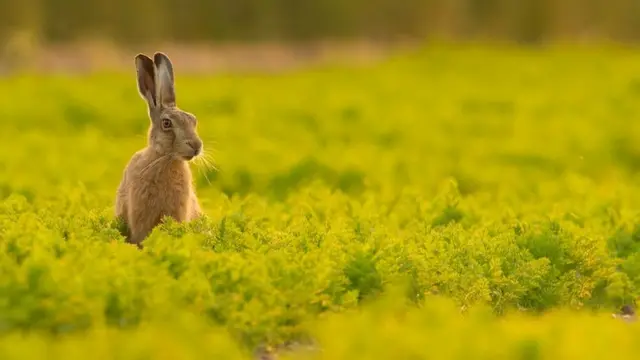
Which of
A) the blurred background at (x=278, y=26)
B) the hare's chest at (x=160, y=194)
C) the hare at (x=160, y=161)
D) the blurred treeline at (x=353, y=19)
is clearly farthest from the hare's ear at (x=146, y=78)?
A: the blurred treeline at (x=353, y=19)

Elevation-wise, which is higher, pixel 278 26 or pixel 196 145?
pixel 196 145

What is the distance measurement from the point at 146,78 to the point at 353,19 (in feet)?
117

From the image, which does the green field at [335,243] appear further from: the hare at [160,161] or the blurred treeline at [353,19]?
the blurred treeline at [353,19]

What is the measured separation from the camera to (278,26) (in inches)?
1690

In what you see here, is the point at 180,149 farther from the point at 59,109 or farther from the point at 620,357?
the point at 59,109

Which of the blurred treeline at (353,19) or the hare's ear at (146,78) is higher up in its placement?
the hare's ear at (146,78)

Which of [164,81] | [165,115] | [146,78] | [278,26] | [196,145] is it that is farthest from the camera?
[278,26]

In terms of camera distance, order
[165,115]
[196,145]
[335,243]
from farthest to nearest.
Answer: [165,115] → [196,145] → [335,243]

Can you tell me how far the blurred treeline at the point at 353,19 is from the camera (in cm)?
3906

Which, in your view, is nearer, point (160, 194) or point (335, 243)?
point (335, 243)

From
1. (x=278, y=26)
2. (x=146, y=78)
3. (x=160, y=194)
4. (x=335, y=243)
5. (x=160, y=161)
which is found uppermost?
(x=146, y=78)

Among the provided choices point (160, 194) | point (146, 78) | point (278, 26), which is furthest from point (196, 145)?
point (278, 26)

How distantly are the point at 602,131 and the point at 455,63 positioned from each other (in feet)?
46.8

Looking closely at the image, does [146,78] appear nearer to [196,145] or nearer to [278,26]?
[196,145]
